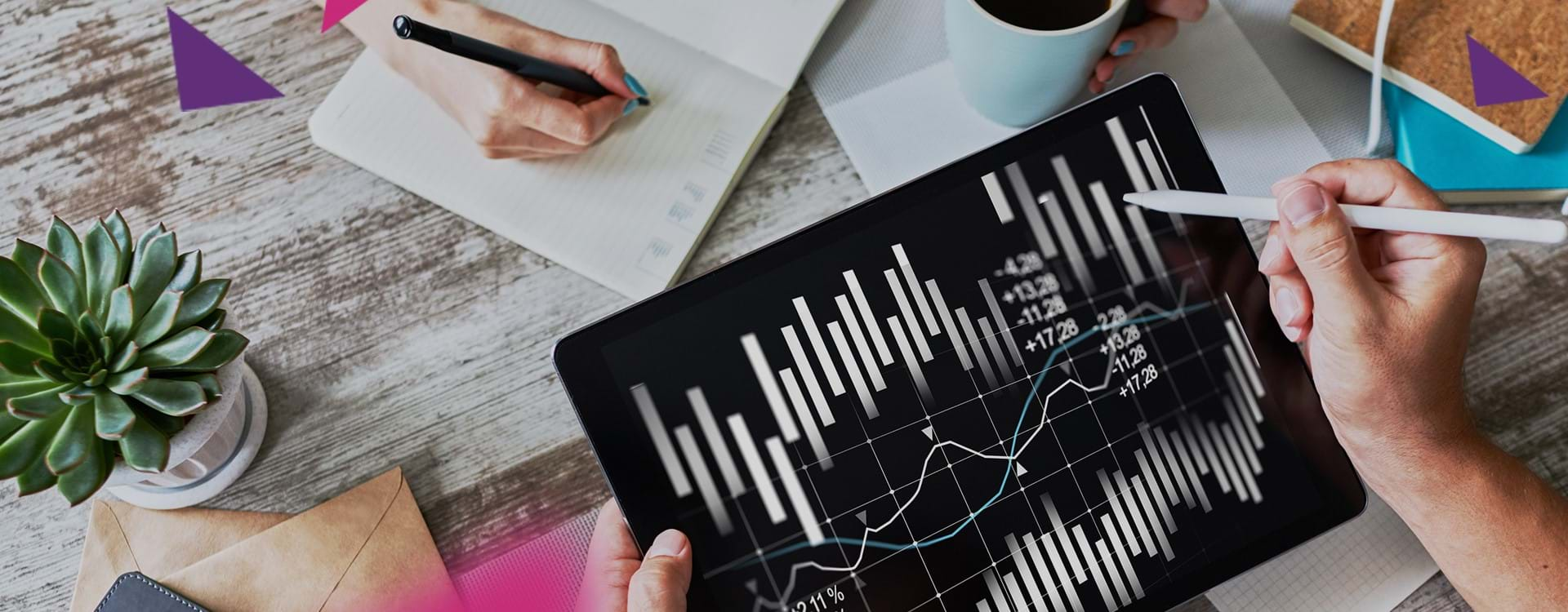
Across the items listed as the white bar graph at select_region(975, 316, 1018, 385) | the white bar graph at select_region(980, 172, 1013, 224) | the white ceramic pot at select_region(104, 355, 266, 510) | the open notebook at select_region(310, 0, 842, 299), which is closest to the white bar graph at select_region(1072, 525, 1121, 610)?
the white bar graph at select_region(975, 316, 1018, 385)

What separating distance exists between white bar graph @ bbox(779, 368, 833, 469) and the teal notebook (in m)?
0.52

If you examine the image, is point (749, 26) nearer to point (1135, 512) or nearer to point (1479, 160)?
point (1135, 512)

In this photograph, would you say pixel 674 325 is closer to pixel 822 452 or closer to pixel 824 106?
pixel 822 452

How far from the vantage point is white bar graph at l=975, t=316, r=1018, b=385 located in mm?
592

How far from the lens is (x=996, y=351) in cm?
59

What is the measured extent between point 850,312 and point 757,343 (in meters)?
0.06

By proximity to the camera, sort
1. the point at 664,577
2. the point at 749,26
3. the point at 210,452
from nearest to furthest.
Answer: the point at 664,577, the point at 210,452, the point at 749,26

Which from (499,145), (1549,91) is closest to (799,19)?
(499,145)

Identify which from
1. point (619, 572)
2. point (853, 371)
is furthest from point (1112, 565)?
point (619, 572)

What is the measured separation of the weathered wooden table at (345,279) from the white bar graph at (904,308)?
0.56ft

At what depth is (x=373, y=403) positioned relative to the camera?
0.71 meters

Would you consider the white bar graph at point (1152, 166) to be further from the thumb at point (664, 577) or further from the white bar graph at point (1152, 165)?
the thumb at point (664, 577)

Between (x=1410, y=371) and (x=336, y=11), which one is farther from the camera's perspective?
(x=336, y=11)

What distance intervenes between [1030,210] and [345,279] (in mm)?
537
